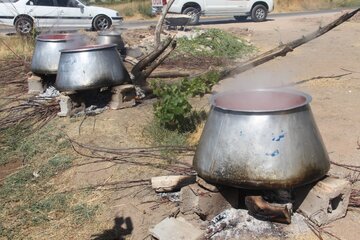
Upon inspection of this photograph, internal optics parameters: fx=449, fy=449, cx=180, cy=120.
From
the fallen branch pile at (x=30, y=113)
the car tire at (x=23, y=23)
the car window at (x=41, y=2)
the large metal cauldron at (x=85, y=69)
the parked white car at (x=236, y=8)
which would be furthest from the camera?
the parked white car at (x=236, y=8)

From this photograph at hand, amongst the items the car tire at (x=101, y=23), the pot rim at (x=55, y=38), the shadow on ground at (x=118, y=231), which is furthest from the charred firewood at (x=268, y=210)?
the car tire at (x=101, y=23)

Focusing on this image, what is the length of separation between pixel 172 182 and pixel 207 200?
62 cm

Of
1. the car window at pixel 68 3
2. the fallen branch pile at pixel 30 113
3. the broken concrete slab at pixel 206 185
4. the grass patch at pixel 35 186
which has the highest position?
the car window at pixel 68 3

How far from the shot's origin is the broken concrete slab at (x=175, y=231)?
11.0ft

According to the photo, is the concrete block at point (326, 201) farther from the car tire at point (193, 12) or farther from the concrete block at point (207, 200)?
the car tire at point (193, 12)

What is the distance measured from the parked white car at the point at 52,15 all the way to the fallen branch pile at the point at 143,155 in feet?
38.2

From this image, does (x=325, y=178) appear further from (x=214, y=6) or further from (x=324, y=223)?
(x=214, y=6)

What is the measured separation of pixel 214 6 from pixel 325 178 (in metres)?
18.6

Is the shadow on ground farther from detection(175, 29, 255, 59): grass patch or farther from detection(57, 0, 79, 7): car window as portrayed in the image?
detection(57, 0, 79, 7): car window

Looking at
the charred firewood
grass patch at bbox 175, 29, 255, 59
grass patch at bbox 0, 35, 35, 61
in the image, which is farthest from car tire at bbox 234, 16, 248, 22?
the charred firewood

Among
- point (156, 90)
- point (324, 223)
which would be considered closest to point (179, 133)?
point (156, 90)

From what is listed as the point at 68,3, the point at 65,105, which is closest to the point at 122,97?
the point at 65,105

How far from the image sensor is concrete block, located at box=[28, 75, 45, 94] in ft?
27.0

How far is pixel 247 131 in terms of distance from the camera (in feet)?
10.7
